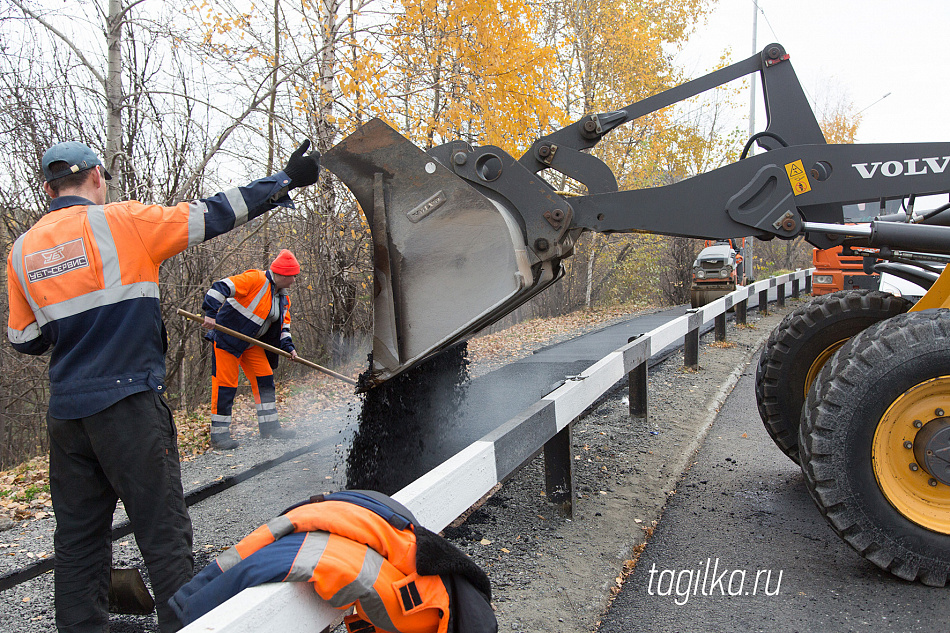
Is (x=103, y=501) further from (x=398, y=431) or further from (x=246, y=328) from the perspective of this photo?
(x=246, y=328)

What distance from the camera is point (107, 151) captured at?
7043mm

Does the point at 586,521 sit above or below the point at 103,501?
below

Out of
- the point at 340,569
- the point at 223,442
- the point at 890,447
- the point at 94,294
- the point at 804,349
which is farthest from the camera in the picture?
the point at 223,442

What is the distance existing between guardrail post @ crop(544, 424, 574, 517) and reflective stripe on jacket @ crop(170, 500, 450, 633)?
1852 millimetres

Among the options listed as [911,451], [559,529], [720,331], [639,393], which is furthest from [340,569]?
[720,331]

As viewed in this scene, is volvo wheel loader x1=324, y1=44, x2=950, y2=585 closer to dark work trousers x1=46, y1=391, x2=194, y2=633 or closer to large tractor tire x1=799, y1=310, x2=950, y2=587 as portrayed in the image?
large tractor tire x1=799, y1=310, x2=950, y2=587

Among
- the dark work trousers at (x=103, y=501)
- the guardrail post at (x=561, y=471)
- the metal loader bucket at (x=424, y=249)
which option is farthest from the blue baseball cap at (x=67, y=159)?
the guardrail post at (x=561, y=471)

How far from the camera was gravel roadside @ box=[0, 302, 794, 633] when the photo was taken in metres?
2.62

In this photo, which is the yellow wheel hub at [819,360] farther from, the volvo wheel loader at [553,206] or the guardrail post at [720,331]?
the guardrail post at [720,331]

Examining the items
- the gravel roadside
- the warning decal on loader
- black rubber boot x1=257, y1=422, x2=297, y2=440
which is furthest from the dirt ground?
black rubber boot x1=257, y1=422, x2=297, y2=440

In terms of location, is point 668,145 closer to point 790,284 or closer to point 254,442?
point 790,284

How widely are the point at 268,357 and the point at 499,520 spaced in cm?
426

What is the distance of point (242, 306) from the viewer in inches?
245

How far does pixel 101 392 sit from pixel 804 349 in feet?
12.4
